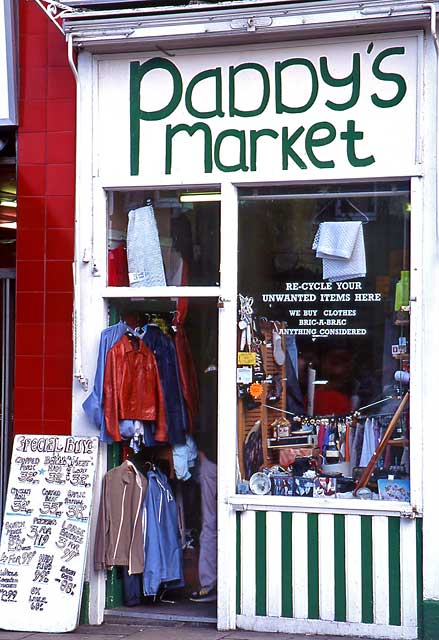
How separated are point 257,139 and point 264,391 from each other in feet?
6.22

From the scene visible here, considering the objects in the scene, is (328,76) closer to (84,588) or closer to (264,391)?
(264,391)

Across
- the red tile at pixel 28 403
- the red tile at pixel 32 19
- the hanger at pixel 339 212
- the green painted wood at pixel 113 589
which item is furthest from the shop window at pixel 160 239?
the green painted wood at pixel 113 589

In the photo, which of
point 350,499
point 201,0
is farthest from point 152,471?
point 201,0

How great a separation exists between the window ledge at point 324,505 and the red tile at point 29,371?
71.8 inches

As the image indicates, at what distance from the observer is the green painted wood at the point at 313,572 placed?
25.3ft

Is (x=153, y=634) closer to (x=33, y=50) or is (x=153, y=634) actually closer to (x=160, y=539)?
(x=160, y=539)

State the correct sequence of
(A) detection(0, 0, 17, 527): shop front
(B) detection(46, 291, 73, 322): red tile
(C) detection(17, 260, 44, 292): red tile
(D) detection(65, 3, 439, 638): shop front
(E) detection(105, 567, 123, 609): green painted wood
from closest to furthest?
1. (D) detection(65, 3, 439, 638): shop front
2. (E) detection(105, 567, 123, 609): green painted wood
3. (B) detection(46, 291, 73, 322): red tile
4. (C) detection(17, 260, 44, 292): red tile
5. (A) detection(0, 0, 17, 527): shop front

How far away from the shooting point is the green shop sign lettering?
25.5ft

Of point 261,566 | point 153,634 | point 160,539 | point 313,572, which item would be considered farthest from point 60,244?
point 313,572

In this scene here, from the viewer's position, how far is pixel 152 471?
8508 mm

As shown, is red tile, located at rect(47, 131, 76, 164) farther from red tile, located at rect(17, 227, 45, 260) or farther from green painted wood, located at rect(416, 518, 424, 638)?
green painted wood, located at rect(416, 518, 424, 638)

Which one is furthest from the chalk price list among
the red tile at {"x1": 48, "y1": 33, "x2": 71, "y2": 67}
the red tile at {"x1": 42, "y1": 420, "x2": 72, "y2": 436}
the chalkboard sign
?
the red tile at {"x1": 48, "y1": 33, "x2": 71, "y2": 67}

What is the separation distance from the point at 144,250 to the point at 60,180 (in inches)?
34.5

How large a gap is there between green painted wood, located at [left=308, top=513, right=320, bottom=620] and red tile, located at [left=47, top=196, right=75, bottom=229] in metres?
2.97
